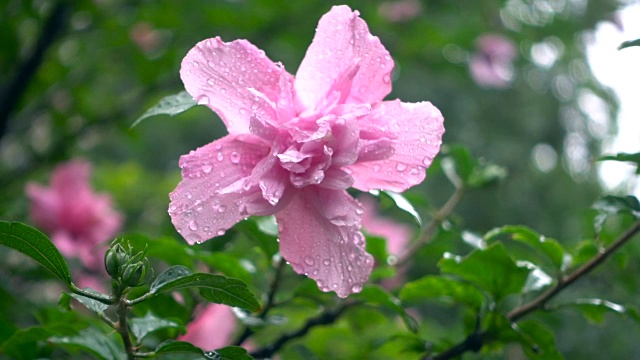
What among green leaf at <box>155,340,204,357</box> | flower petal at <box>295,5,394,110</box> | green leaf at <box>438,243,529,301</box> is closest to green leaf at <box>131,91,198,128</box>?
flower petal at <box>295,5,394,110</box>

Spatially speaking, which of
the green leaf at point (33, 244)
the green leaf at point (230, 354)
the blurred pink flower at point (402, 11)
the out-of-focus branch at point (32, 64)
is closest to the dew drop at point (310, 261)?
the green leaf at point (230, 354)

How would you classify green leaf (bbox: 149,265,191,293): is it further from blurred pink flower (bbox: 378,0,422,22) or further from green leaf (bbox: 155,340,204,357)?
blurred pink flower (bbox: 378,0,422,22)

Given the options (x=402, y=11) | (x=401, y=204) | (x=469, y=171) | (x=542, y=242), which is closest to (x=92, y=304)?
(x=401, y=204)

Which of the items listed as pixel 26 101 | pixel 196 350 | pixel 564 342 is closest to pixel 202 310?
pixel 196 350

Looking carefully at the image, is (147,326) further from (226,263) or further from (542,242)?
(542,242)

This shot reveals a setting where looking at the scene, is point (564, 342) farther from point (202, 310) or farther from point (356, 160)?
point (356, 160)
